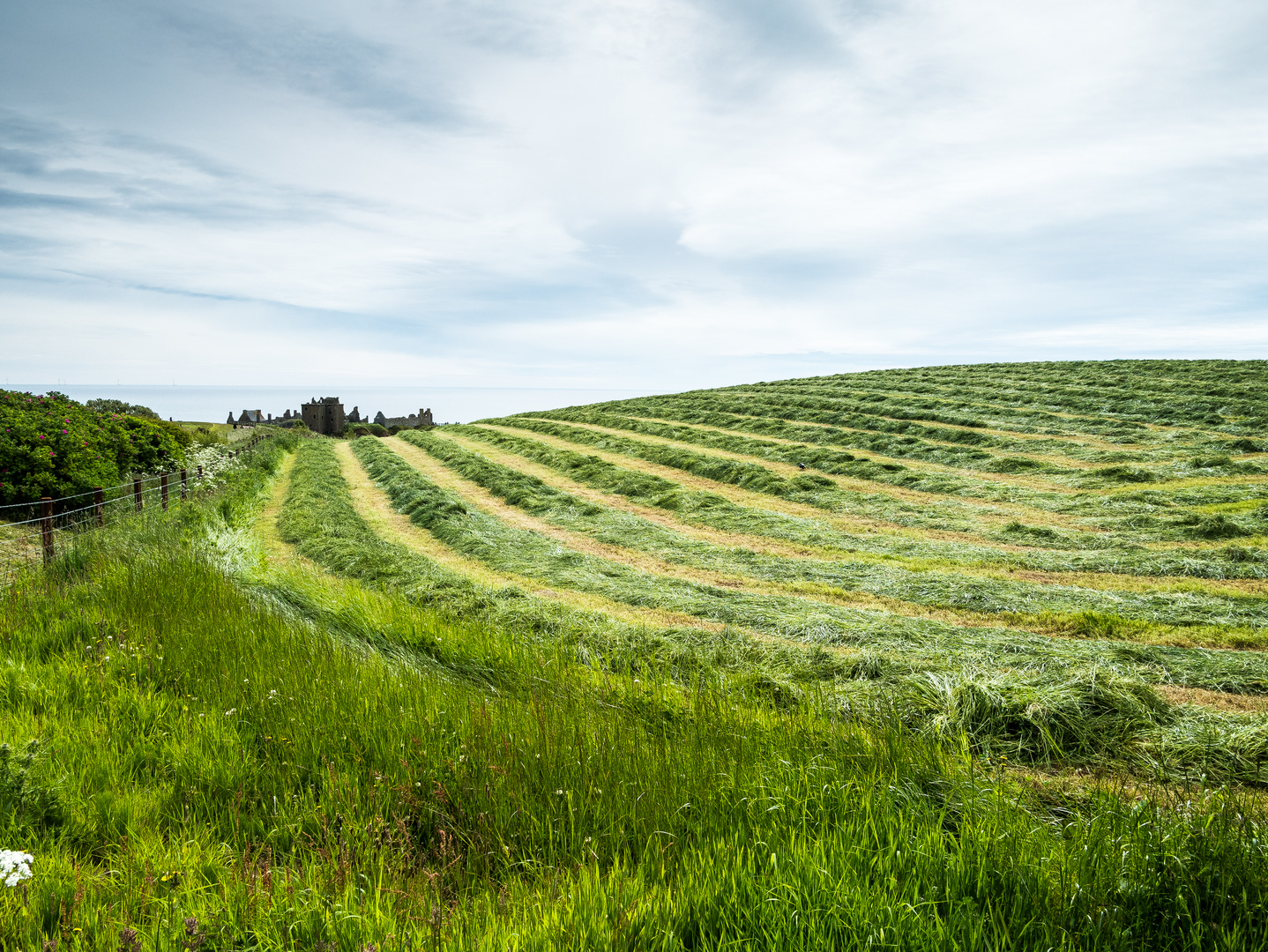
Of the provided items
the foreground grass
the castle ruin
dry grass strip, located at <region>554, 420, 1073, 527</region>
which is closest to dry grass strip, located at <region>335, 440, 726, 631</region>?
the foreground grass

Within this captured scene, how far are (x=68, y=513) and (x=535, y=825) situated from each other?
12.1 meters

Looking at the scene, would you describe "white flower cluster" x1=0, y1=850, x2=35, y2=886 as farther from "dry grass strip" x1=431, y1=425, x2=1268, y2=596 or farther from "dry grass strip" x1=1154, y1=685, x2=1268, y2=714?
"dry grass strip" x1=431, y1=425, x2=1268, y2=596

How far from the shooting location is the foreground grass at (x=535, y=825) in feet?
7.38

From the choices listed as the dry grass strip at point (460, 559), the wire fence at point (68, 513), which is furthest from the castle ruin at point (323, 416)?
the wire fence at point (68, 513)

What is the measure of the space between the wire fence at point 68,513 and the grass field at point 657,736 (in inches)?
35.8

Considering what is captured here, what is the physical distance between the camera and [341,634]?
6.32 metres

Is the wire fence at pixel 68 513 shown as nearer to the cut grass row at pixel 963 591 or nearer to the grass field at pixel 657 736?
the grass field at pixel 657 736

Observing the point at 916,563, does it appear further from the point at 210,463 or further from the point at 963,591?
the point at 210,463

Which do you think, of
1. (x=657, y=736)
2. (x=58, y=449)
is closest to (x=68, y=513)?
(x=58, y=449)

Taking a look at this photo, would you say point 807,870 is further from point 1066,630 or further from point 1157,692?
point 1066,630

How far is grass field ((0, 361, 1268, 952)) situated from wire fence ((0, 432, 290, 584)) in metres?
0.91

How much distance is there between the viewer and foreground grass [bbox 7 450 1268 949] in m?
2.25

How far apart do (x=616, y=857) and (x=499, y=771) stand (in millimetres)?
913

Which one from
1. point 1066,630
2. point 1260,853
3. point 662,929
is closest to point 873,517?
point 1066,630
